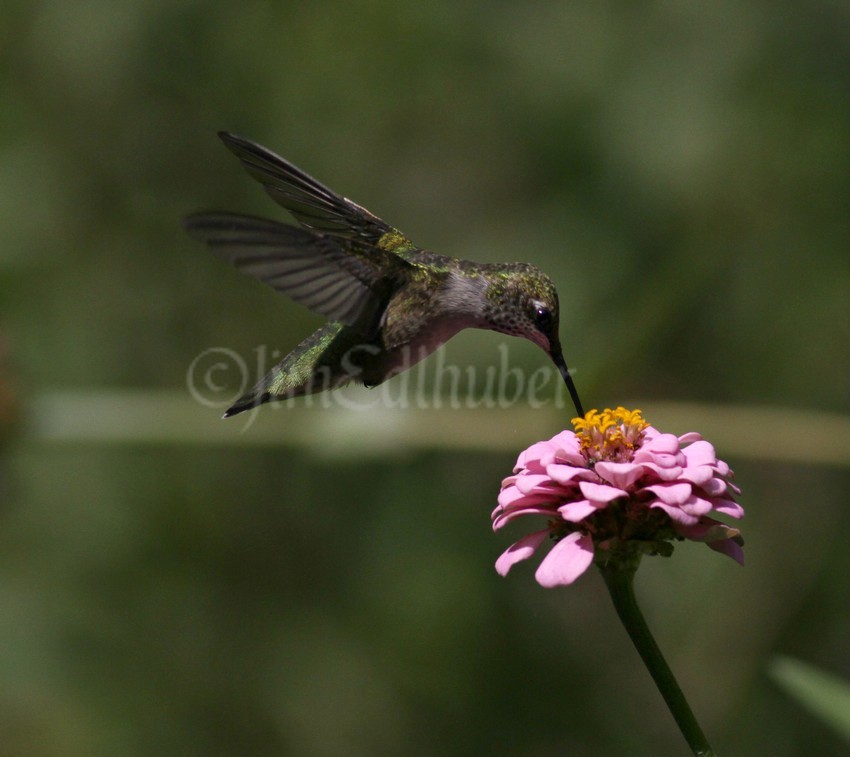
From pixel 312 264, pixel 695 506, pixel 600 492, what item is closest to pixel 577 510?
pixel 600 492

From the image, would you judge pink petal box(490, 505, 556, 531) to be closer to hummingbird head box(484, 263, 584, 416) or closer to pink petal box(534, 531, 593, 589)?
pink petal box(534, 531, 593, 589)

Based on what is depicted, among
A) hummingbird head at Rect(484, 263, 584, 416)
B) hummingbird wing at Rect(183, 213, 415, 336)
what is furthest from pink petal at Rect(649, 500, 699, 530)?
hummingbird wing at Rect(183, 213, 415, 336)

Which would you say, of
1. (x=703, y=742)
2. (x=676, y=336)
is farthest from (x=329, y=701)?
(x=703, y=742)

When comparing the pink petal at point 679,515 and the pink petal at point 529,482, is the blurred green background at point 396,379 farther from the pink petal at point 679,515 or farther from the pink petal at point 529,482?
the pink petal at point 679,515

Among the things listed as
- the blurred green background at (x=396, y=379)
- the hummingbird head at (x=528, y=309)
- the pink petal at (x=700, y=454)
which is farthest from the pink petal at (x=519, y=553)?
the blurred green background at (x=396, y=379)

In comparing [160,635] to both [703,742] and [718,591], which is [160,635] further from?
[703,742]

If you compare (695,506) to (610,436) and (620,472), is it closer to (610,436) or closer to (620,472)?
(620,472)
